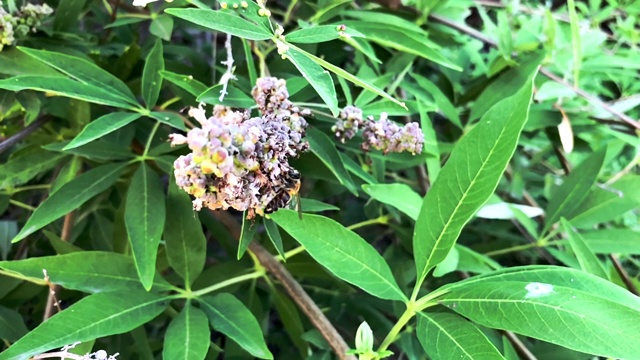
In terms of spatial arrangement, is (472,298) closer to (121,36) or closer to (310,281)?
(310,281)

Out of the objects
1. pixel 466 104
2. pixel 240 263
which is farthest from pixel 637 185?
pixel 240 263

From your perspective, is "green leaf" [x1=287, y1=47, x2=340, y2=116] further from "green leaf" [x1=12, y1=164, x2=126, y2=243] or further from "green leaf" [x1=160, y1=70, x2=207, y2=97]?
"green leaf" [x1=12, y1=164, x2=126, y2=243]

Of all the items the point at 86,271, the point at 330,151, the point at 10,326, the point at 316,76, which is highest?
the point at 316,76

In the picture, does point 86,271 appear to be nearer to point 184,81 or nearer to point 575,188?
point 184,81

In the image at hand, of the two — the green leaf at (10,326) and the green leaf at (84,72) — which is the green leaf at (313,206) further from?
the green leaf at (10,326)

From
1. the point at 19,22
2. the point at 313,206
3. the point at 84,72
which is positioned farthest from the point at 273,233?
the point at 19,22

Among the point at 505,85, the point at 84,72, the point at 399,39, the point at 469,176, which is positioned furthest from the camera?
the point at 505,85

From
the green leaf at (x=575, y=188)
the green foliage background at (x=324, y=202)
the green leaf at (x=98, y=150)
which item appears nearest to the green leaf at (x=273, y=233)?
the green foliage background at (x=324, y=202)
